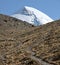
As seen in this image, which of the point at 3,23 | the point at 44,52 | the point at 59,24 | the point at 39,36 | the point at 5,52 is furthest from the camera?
the point at 3,23

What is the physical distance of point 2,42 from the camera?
64.3 m

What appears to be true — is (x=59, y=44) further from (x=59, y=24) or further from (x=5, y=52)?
(x=59, y=24)

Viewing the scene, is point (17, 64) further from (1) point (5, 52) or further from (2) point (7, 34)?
(2) point (7, 34)

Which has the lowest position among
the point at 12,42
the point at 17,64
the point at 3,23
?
the point at 17,64

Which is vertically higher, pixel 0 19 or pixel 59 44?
pixel 0 19

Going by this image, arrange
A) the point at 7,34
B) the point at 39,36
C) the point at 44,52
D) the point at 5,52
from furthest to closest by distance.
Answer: the point at 7,34 → the point at 39,36 → the point at 5,52 → the point at 44,52

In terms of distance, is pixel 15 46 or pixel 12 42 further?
pixel 12 42

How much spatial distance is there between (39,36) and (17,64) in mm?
19979

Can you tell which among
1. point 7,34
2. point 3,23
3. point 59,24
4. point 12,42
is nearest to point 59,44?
point 12,42

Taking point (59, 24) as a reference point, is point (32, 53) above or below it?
below

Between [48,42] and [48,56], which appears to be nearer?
[48,56]

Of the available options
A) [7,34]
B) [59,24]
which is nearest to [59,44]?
[59,24]

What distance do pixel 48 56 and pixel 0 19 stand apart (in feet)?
171

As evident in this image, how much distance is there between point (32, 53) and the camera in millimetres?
50969
